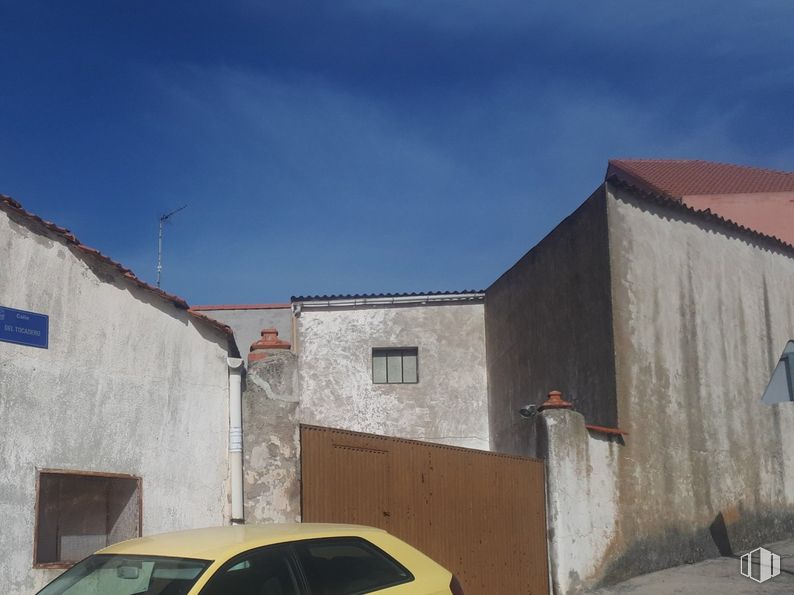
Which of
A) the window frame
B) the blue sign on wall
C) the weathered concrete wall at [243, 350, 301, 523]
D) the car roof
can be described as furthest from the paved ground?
the blue sign on wall

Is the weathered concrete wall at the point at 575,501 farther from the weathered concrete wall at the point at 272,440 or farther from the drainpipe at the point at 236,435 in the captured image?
the drainpipe at the point at 236,435

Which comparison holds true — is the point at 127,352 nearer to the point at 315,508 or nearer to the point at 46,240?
the point at 46,240

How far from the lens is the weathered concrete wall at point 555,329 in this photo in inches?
527

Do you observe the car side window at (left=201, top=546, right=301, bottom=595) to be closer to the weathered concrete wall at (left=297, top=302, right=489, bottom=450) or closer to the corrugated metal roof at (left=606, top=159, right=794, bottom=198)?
the weathered concrete wall at (left=297, top=302, right=489, bottom=450)

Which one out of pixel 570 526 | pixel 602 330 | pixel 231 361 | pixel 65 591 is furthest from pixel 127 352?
pixel 602 330

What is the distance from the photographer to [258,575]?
514cm

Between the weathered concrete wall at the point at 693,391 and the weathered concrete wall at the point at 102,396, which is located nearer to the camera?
the weathered concrete wall at the point at 102,396

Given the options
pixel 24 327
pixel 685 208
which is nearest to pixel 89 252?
pixel 24 327

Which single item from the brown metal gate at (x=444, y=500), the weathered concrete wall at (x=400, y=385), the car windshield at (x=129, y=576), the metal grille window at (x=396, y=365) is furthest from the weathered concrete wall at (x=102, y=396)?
the metal grille window at (x=396, y=365)

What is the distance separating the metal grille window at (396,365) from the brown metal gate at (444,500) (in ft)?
26.7

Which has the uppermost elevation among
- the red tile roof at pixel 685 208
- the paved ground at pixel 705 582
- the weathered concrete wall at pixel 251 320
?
the red tile roof at pixel 685 208

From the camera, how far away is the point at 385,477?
32.1 ft

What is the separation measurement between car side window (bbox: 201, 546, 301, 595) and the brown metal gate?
3.74 meters

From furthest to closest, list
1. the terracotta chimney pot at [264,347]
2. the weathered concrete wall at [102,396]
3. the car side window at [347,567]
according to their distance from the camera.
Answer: the terracotta chimney pot at [264,347] < the weathered concrete wall at [102,396] < the car side window at [347,567]
